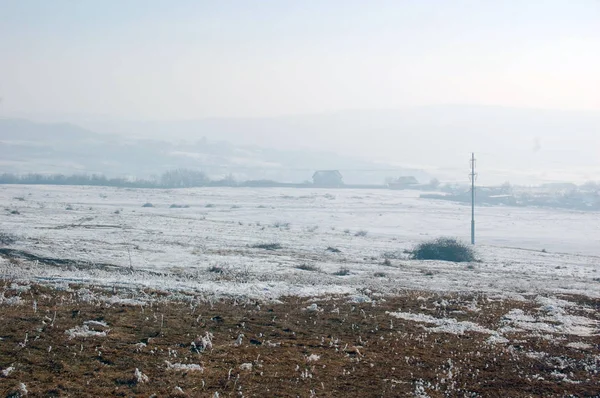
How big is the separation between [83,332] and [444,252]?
1275 inches

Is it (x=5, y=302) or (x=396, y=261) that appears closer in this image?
(x=5, y=302)

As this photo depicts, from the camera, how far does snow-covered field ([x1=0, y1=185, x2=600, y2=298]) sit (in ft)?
79.6

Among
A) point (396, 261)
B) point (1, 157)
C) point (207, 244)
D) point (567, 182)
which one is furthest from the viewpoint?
point (1, 157)

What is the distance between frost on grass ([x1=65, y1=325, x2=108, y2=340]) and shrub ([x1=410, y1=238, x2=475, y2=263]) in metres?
30.4

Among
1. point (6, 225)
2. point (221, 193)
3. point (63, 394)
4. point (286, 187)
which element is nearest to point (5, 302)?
point (63, 394)

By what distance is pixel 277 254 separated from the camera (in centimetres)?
3622

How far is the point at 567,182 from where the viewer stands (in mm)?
167375

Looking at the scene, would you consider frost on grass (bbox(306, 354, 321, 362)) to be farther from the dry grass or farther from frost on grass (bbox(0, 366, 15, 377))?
frost on grass (bbox(0, 366, 15, 377))

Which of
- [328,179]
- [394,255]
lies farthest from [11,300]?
[328,179]

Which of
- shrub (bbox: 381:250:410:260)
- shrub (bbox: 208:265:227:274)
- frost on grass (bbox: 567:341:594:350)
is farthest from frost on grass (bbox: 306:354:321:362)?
shrub (bbox: 381:250:410:260)

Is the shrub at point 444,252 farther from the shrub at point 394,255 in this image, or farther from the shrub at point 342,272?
the shrub at point 342,272

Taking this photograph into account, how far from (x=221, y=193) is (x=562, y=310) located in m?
94.8

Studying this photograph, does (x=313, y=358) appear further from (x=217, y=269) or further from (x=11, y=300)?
(x=217, y=269)

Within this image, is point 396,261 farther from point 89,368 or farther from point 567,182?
point 567,182
